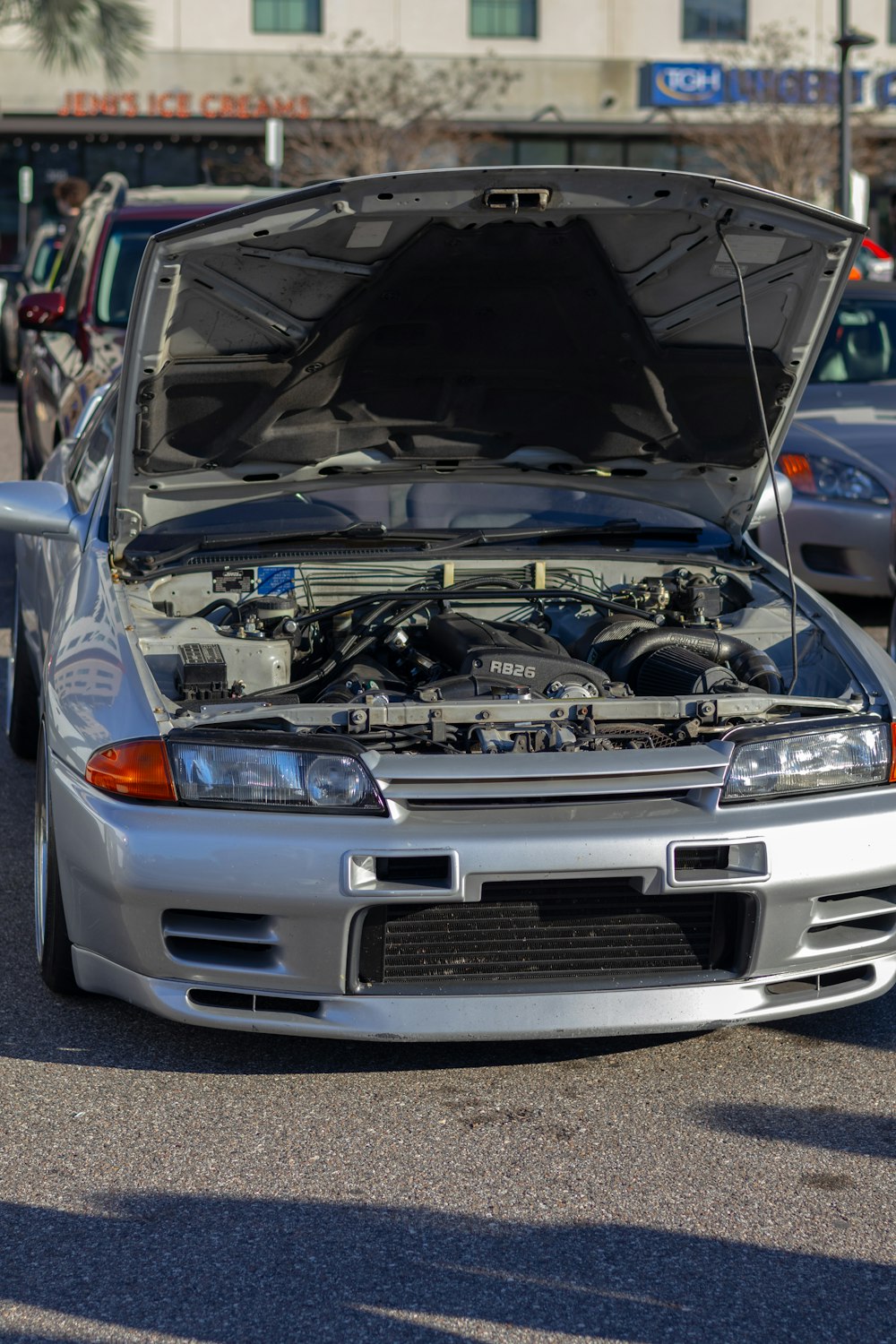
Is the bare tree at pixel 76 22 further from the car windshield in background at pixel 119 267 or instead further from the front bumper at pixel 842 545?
the front bumper at pixel 842 545

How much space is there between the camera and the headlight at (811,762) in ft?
11.4

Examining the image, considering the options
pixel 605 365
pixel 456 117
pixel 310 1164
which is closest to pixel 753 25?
pixel 456 117

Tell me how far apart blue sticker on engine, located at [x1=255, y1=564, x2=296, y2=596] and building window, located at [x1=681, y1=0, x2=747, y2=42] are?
109 feet

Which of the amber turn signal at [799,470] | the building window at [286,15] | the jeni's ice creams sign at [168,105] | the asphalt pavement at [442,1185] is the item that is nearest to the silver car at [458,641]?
the asphalt pavement at [442,1185]

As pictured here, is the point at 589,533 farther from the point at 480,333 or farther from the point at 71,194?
the point at 71,194

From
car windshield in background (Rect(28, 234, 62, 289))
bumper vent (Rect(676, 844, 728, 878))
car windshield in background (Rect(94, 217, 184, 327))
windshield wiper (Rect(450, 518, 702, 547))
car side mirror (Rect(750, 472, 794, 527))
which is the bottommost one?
bumper vent (Rect(676, 844, 728, 878))

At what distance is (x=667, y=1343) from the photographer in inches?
103

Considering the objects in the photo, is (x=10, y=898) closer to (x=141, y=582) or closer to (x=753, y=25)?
(x=141, y=582)

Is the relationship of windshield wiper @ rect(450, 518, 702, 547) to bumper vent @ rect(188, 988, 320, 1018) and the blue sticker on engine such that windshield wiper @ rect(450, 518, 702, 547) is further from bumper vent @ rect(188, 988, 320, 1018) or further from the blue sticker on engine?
bumper vent @ rect(188, 988, 320, 1018)

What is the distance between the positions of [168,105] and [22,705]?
101ft

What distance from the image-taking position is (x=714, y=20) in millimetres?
34812

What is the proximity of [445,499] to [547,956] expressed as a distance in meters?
1.80

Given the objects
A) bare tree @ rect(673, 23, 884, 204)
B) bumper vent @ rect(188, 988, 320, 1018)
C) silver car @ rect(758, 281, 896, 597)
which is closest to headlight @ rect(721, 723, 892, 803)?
bumper vent @ rect(188, 988, 320, 1018)

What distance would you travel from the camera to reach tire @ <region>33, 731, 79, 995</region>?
3.76 m
